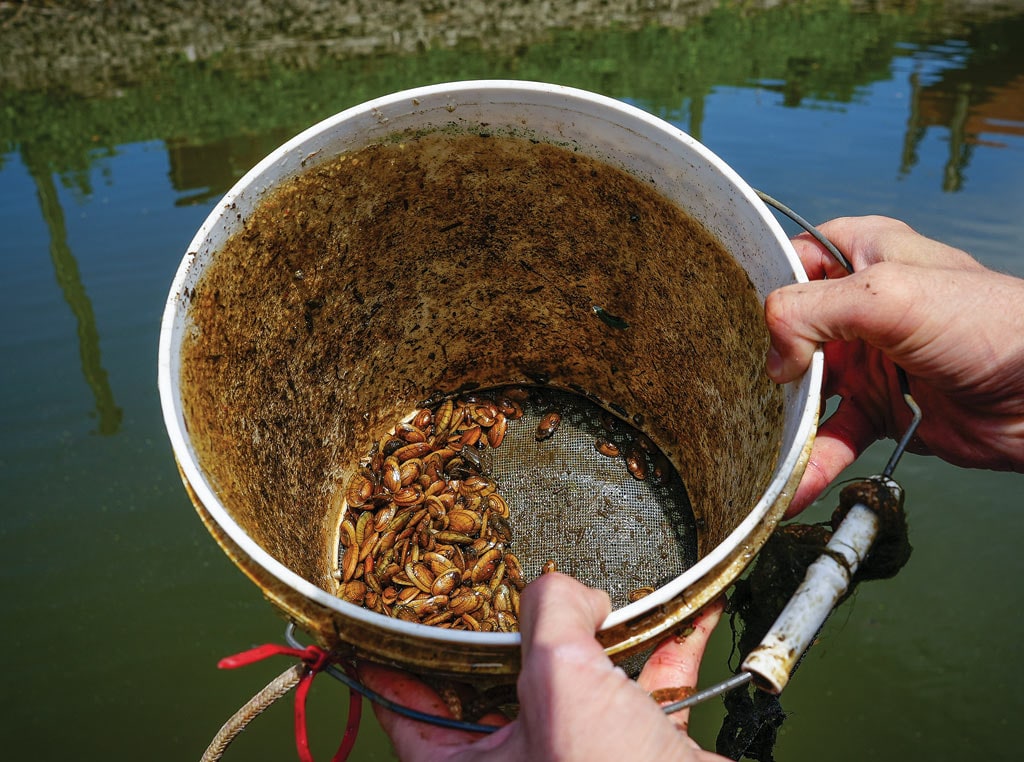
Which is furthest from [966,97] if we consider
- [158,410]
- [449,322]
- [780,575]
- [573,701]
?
[573,701]

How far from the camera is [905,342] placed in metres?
1.32

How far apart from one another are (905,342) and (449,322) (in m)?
1.37

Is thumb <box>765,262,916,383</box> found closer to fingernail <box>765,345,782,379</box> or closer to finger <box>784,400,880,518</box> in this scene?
fingernail <box>765,345,782,379</box>

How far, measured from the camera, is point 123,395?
356 centimetres

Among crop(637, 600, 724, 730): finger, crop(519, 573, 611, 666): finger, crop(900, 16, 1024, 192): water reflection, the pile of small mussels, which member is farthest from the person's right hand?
crop(900, 16, 1024, 192): water reflection

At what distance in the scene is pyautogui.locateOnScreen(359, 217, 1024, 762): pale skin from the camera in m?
0.92

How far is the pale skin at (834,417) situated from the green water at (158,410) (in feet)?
1.86

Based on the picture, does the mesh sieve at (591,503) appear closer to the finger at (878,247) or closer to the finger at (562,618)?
the finger at (878,247)

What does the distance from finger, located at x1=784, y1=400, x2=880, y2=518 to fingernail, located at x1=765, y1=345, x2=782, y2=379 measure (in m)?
0.50

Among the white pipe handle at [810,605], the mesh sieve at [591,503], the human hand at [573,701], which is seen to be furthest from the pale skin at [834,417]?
the mesh sieve at [591,503]

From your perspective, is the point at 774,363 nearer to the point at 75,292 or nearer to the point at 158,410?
the point at 158,410

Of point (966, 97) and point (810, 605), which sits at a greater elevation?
point (966, 97)

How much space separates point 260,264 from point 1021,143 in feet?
21.8

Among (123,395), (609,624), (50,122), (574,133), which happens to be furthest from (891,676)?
(50,122)
